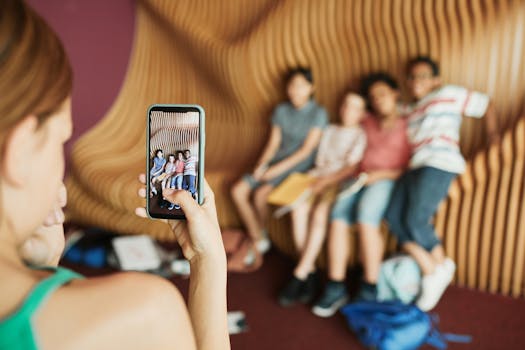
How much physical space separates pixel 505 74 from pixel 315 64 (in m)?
1.49

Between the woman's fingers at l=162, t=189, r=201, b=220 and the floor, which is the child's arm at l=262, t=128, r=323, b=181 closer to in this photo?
the floor

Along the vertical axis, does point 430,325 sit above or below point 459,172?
below

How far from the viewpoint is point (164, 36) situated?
5.01 metres

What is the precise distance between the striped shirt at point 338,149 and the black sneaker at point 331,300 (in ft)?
3.02

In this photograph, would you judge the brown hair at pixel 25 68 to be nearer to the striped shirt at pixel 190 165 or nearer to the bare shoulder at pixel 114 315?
the bare shoulder at pixel 114 315

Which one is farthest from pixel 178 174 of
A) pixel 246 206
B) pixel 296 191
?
pixel 246 206

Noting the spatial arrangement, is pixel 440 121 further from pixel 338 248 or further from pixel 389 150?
pixel 338 248

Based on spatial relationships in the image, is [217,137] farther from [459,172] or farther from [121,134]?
[459,172]

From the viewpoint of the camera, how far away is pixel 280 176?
379 centimetres

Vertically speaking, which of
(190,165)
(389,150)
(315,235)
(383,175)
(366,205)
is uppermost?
(190,165)

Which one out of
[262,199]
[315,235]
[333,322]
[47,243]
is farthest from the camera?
[262,199]

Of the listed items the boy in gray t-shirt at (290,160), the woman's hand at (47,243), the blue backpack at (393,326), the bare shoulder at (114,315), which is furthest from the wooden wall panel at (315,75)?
the bare shoulder at (114,315)

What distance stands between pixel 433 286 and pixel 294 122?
165cm

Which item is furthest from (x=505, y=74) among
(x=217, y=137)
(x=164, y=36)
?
(x=164, y=36)
